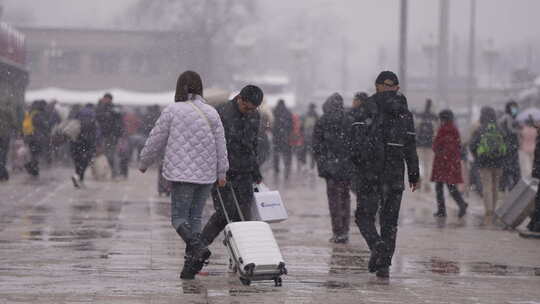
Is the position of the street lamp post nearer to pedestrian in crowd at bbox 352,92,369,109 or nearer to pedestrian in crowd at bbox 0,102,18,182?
pedestrian in crowd at bbox 0,102,18,182

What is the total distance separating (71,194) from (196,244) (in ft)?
39.6

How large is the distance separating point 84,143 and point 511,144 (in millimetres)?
8700

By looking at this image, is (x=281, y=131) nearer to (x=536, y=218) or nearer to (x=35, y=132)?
(x=35, y=132)

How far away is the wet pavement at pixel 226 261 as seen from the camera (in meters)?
9.29

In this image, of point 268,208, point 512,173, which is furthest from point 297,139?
point 268,208

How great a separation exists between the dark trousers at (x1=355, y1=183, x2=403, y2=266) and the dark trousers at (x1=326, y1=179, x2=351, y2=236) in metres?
2.81

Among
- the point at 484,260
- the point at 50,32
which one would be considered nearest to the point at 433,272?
the point at 484,260

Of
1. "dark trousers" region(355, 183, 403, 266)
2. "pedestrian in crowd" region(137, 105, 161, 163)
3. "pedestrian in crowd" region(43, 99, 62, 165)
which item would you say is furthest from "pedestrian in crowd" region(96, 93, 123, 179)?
"dark trousers" region(355, 183, 403, 266)

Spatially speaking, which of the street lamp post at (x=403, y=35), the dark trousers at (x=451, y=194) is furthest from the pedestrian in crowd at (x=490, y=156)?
the street lamp post at (x=403, y=35)

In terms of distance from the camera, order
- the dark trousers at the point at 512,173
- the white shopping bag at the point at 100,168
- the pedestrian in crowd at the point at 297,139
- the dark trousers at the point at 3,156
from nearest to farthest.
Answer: the dark trousers at the point at 512,173 → the dark trousers at the point at 3,156 → the white shopping bag at the point at 100,168 → the pedestrian in crowd at the point at 297,139

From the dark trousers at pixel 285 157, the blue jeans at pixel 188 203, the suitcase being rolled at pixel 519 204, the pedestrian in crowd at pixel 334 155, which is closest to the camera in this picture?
the blue jeans at pixel 188 203

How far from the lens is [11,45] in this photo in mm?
29469

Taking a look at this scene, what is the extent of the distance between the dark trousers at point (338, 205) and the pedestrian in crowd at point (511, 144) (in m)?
4.37

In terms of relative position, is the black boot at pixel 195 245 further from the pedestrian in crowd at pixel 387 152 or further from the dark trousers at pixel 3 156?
the dark trousers at pixel 3 156
